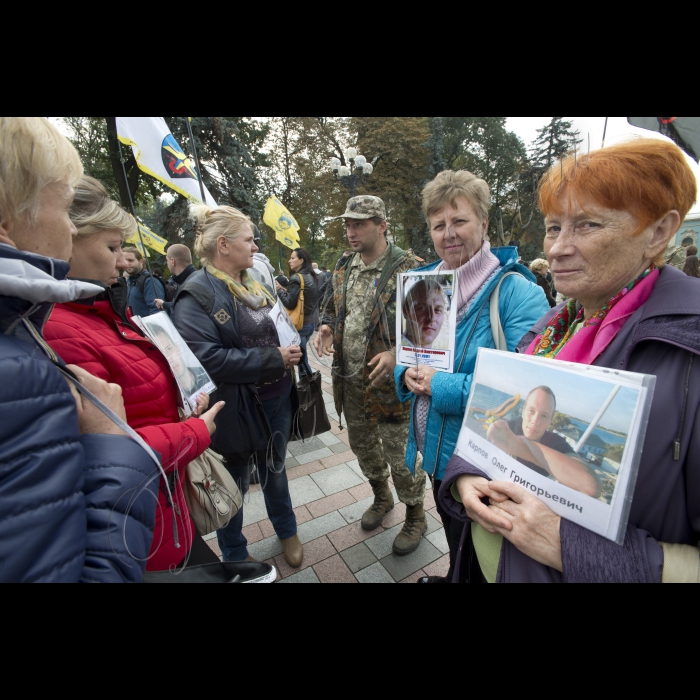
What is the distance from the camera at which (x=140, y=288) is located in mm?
5195

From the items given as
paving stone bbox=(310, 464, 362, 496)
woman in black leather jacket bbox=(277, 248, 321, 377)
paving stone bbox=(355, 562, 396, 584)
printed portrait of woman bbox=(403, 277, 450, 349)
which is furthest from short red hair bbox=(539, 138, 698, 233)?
woman in black leather jacket bbox=(277, 248, 321, 377)

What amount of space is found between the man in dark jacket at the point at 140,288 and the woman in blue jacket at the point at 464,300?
188 inches

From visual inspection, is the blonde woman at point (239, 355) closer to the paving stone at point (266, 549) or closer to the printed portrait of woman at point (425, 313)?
the paving stone at point (266, 549)

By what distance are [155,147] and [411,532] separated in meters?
4.63

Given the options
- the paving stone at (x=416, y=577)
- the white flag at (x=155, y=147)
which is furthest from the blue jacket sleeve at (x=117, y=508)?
the white flag at (x=155, y=147)

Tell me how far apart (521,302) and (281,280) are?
720 cm

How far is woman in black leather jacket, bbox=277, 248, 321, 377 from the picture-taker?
6086mm

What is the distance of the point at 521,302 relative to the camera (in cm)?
142

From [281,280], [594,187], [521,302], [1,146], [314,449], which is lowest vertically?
[314,449]

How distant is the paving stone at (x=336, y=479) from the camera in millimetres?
2992

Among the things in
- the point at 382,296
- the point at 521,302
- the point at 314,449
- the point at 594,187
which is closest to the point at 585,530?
the point at 594,187

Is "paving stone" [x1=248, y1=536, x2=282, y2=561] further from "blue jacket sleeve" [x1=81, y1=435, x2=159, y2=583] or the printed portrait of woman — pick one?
the printed portrait of woman

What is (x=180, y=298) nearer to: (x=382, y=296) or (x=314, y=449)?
(x=382, y=296)

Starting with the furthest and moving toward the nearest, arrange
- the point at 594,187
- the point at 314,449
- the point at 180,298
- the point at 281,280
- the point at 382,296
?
the point at 281,280, the point at 314,449, the point at 382,296, the point at 180,298, the point at 594,187
